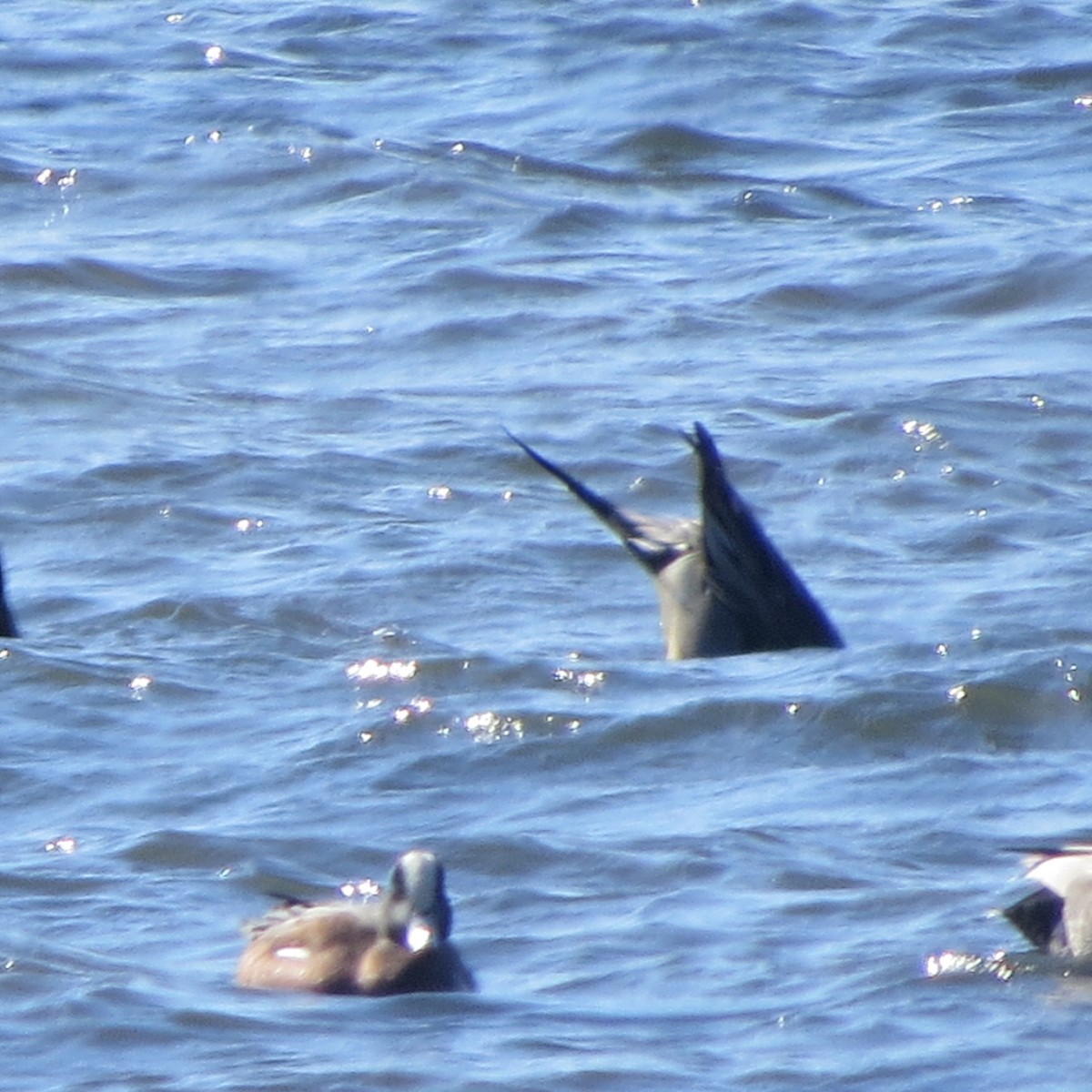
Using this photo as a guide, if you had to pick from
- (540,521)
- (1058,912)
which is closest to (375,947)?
(1058,912)

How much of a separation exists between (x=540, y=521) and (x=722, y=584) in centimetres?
131

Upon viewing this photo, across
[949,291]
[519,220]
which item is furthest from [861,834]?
[519,220]

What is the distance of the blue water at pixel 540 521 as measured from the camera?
219 inches

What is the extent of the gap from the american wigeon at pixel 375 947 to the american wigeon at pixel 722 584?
2.06m

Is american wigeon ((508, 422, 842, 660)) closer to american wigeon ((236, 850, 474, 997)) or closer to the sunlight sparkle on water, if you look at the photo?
the sunlight sparkle on water

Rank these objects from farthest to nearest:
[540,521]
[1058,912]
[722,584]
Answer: [540,521] < [722,584] < [1058,912]

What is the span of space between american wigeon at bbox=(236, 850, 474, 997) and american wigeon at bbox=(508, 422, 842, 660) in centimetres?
206

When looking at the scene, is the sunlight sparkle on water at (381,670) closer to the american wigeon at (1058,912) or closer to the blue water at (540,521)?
the blue water at (540,521)

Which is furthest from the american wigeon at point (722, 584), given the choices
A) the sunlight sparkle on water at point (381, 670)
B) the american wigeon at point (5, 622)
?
the american wigeon at point (5, 622)

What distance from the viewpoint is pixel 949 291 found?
11.2 metres

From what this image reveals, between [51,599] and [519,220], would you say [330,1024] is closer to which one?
[51,599]

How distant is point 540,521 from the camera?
29.8 ft

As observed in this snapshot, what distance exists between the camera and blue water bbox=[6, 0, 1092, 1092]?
18.2 feet

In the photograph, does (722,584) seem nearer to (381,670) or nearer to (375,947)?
(381,670)
